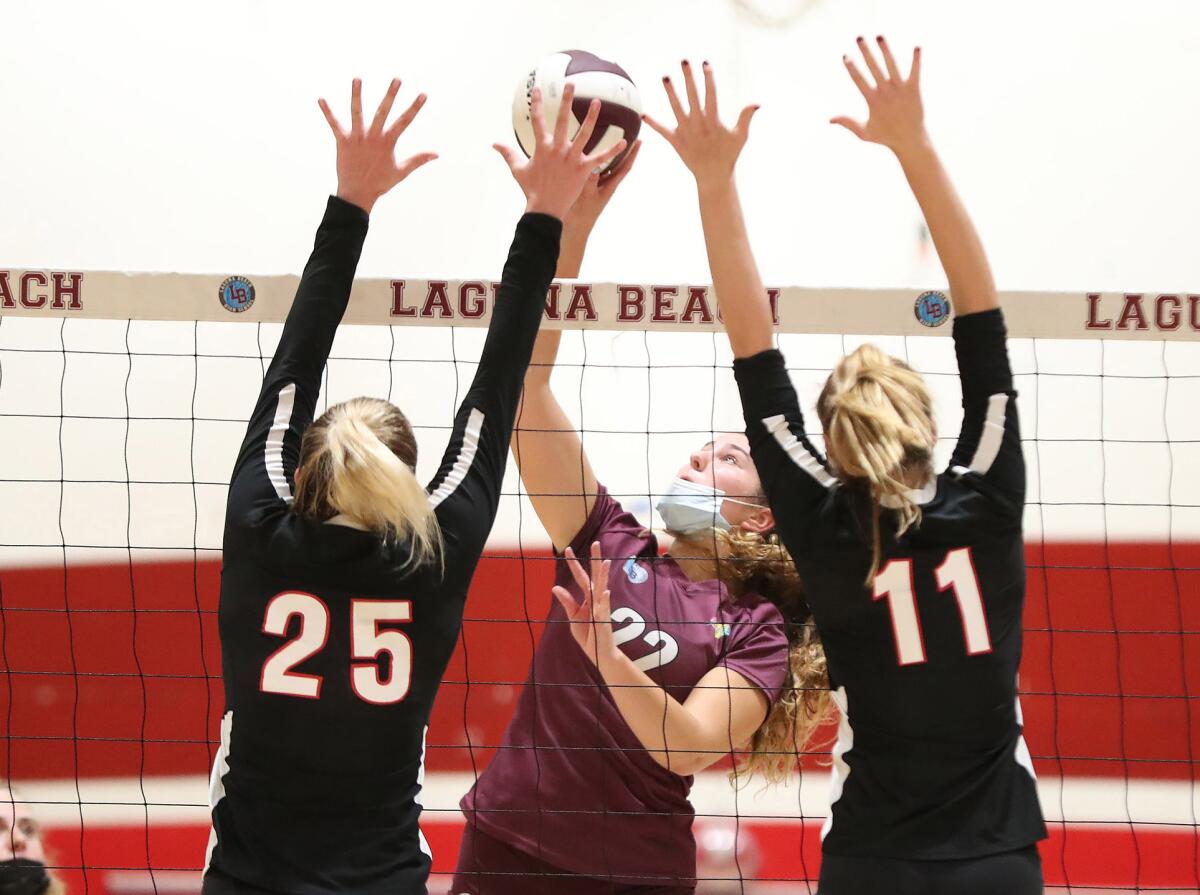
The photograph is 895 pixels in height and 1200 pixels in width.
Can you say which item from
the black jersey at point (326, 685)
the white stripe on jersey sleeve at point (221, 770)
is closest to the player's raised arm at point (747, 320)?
the black jersey at point (326, 685)

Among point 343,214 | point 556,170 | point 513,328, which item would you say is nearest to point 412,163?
point 343,214

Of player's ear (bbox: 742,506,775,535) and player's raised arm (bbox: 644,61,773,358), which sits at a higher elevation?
player's raised arm (bbox: 644,61,773,358)

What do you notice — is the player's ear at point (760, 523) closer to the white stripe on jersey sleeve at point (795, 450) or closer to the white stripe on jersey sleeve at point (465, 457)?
the white stripe on jersey sleeve at point (795, 450)

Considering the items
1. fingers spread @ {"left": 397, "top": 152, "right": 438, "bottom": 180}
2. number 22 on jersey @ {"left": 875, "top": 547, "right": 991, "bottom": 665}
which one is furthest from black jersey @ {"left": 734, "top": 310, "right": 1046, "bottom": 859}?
fingers spread @ {"left": 397, "top": 152, "right": 438, "bottom": 180}

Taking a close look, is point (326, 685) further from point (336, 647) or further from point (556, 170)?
point (556, 170)

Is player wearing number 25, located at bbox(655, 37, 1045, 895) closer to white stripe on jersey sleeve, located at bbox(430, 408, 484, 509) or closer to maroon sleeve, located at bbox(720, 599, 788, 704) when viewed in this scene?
white stripe on jersey sleeve, located at bbox(430, 408, 484, 509)

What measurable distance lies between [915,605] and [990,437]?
1.02 ft

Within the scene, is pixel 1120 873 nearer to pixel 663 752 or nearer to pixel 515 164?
pixel 663 752

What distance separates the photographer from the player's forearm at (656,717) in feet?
8.50

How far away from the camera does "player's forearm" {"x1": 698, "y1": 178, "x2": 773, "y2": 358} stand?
2.12 meters

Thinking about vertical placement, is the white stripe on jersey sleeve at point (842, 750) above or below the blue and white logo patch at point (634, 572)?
below

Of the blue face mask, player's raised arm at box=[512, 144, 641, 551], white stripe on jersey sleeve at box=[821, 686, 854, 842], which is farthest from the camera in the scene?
the blue face mask

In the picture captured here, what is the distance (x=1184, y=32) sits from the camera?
4.93m

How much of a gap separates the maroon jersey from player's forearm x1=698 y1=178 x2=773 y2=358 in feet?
3.17
